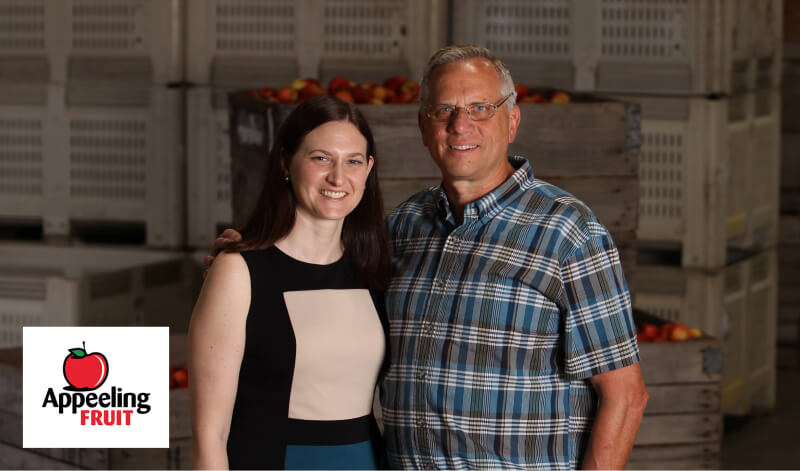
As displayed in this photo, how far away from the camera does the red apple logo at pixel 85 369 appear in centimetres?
277

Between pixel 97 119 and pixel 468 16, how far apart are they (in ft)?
5.43

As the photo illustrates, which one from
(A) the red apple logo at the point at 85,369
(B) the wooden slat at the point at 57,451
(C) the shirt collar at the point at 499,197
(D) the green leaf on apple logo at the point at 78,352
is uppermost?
(C) the shirt collar at the point at 499,197

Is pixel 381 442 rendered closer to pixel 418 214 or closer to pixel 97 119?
pixel 418 214

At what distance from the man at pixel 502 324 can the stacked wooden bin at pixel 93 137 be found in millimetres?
2738

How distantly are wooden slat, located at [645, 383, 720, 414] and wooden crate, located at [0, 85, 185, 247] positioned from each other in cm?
226

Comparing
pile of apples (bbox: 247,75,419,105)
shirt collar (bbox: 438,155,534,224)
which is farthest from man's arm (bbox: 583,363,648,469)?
pile of apples (bbox: 247,75,419,105)

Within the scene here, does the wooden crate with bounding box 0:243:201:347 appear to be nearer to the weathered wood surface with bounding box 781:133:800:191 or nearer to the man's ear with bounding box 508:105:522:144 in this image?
the man's ear with bounding box 508:105:522:144

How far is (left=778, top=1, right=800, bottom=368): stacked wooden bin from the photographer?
5.87m

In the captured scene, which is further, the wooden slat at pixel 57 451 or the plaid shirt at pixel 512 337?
the wooden slat at pixel 57 451

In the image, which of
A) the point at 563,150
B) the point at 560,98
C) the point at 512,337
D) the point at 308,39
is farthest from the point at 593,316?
the point at 308,39

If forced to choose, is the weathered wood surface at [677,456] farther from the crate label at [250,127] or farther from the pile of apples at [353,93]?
the crate label at [250,127]

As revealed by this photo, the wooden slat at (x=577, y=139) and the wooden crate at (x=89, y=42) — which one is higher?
the wooden crate at (x=89, y=42)

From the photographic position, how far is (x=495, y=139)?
2088 mm

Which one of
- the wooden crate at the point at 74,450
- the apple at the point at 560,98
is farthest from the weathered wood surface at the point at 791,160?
the wooden crate at the point at 74,450
